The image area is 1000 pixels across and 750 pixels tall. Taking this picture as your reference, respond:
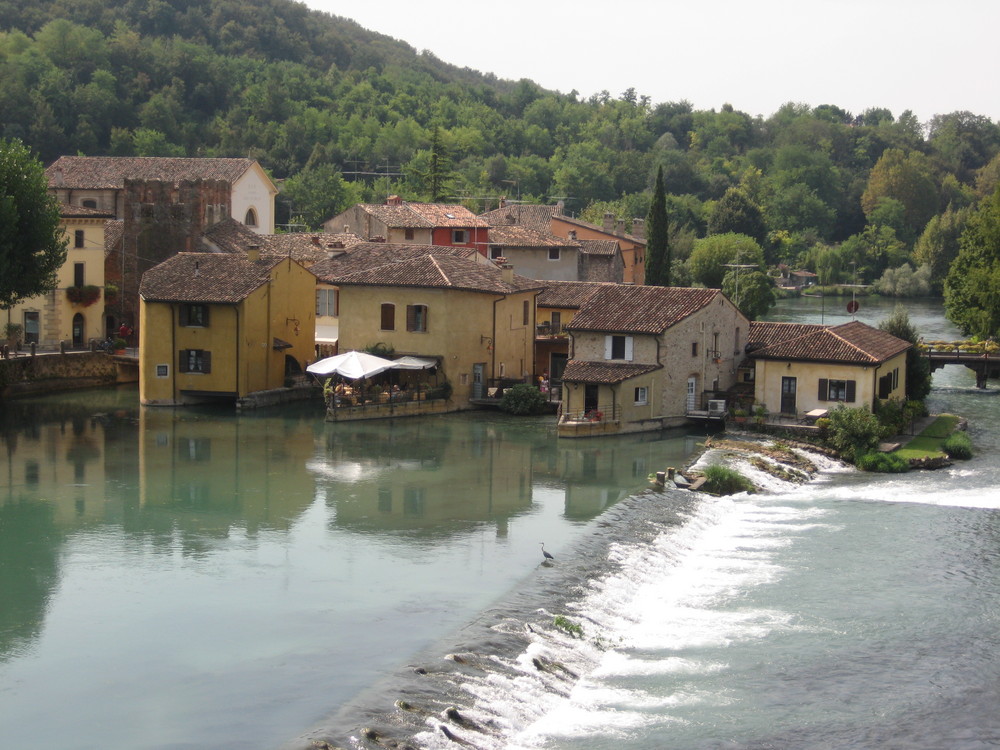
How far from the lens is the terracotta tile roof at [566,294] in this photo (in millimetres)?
47281

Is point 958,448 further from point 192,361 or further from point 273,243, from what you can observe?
point 273,243

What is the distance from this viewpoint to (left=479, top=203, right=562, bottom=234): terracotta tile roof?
66.7 metres

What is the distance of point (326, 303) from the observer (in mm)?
49375

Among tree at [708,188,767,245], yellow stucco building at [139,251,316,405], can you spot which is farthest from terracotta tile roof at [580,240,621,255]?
tree at [708,188,767,245]

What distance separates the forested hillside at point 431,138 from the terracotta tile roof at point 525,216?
10.0m

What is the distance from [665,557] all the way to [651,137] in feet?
480

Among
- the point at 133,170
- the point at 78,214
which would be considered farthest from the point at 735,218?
the point at 78,214

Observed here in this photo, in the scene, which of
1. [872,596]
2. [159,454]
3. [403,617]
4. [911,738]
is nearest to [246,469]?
[159,454]

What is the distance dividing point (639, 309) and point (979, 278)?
19916 millimetres

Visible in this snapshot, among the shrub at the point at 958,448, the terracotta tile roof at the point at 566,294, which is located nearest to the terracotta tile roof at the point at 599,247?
the terracotta tile roof at the point at 566,294

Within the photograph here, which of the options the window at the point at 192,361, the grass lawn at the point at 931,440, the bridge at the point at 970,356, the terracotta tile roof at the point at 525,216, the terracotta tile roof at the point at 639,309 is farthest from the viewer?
the terracotta tile roof at the point at 525,216

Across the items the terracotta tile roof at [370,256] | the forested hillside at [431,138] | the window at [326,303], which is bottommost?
the window at [326,303]

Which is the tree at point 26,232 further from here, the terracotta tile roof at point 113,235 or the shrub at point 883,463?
the shrub at point 883,463

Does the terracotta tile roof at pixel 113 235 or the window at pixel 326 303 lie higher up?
the terracotta tile roof at pixel 113 235
